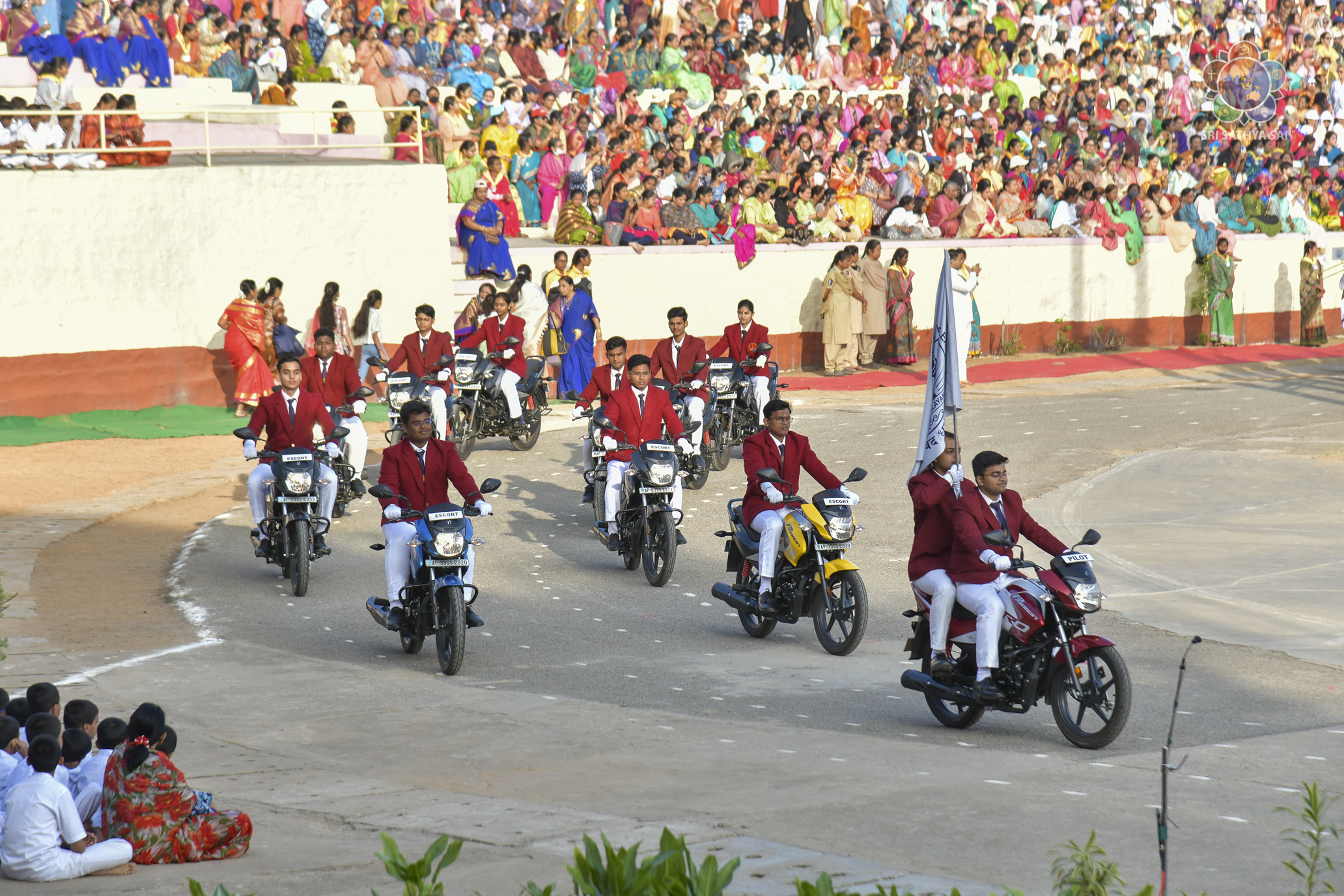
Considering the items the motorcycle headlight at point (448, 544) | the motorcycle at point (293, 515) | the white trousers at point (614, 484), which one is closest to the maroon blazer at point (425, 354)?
the motorcycle at point (293, 515)

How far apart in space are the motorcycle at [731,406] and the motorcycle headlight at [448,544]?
7.39 metres

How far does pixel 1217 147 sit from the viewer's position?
37375mm

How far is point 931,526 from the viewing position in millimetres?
9461

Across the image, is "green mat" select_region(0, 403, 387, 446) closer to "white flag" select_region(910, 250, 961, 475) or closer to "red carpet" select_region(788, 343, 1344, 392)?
"red carpet" select_region(788, 343, 1344, 392)

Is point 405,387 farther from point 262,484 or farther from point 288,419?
point 262,484

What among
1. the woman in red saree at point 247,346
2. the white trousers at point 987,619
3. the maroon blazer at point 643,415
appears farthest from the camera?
the woman in red saree at point 247,346

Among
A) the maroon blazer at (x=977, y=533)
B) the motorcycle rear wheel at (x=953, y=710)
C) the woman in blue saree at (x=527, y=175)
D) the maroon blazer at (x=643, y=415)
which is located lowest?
the motorcycle rear wheel at (x=953, y=710)

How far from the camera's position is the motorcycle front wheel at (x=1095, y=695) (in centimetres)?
844

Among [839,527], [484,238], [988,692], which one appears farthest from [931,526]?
[484,238]

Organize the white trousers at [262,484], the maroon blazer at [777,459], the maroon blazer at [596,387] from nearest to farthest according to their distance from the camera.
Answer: the maroon blazer at [777,459]
the white trousers at [262,484]
the maroon blazer at [596,387]

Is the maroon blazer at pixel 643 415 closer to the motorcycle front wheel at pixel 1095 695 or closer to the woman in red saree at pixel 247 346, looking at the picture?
the motorcycle front wheel at pixel 1095 695

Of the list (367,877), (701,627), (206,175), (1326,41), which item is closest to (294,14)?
(206,175)

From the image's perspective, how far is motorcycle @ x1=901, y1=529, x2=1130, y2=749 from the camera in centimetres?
856

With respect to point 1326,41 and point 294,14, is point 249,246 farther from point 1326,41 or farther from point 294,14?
point 1326,41
